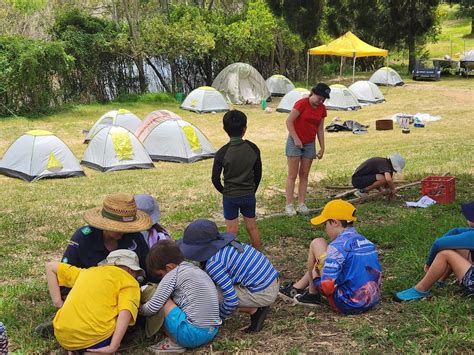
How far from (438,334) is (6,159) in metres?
12.2

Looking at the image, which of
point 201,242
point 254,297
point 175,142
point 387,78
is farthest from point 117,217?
point 387,78

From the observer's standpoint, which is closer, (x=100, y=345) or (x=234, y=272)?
(x=100, y=345)

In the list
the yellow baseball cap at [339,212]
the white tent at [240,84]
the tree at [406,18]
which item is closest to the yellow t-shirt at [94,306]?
the yellow baseball cap at [339,212]

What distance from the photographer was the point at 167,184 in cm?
1033

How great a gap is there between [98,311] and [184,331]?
519 mm

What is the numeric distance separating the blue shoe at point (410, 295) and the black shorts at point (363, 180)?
360 cm

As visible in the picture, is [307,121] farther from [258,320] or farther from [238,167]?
Result: [258,320]

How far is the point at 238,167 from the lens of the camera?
510 cm

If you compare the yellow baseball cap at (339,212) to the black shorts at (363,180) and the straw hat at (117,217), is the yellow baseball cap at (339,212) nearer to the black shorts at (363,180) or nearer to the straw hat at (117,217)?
the straw hat at (117,217)

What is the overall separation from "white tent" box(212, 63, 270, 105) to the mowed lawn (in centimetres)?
784

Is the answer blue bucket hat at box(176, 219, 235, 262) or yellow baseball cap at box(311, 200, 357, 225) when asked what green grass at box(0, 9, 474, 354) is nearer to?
blue bucket hat at box(176, 219, 235, 262)

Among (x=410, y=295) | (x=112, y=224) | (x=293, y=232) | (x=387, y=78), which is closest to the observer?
(x=112, y=224)

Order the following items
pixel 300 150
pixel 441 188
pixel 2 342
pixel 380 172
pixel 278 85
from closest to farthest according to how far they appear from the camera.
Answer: pixel 2 342 < pixel 300 150 < pixel 441 188 < pixel 380 172 < pixel 278 85

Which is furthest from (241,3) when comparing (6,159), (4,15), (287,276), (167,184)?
(287,276)
